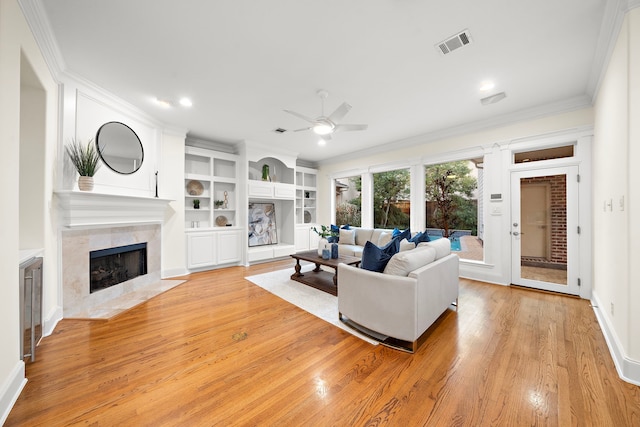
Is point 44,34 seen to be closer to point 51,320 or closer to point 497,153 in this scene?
point 51,320

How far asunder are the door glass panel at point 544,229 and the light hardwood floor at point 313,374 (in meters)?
1.02

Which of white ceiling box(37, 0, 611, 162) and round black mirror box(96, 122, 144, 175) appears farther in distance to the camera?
round black mirror box(96, 122, 144, 175)

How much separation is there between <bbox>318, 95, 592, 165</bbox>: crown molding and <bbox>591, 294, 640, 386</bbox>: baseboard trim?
2.90 m

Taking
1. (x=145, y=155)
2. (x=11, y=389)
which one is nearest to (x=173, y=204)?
(x=145, y=155)

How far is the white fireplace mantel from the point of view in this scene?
Result: 283 cm

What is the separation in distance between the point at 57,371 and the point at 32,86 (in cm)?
268

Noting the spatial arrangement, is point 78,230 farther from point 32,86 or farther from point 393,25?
point 393,25

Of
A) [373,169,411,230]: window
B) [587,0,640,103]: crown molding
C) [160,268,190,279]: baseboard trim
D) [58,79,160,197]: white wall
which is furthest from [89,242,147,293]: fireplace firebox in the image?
[587,0,640,103]: crown molding

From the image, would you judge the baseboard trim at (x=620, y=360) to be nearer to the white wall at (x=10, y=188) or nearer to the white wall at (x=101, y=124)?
the white wall at (x=10, y=188)

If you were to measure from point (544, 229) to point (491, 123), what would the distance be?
1.94 m

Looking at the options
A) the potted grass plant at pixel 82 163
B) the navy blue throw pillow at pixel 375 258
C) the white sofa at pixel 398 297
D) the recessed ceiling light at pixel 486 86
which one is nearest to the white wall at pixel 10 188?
the potted grass plant at pixel 82 163

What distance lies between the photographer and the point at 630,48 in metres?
1.85

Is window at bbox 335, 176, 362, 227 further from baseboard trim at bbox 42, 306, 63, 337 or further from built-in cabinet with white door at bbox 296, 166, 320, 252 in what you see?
baseboard trim at bbox 42, 306, 63, 337

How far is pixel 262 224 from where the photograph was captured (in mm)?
6414
